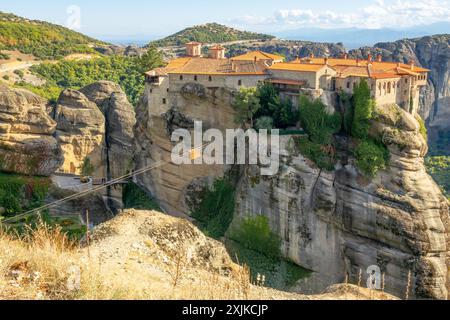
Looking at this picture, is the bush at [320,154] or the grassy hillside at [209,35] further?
the grassy hillside at [209,35]

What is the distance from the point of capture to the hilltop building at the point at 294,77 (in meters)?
26.7

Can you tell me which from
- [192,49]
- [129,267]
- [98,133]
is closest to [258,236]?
[98,133]

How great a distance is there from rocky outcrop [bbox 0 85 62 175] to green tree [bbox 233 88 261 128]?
9.81 meters

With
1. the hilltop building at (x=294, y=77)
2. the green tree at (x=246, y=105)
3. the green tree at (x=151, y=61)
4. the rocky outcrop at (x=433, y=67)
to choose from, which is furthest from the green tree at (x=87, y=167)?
the rocky outcrop at (x=433, y=67)

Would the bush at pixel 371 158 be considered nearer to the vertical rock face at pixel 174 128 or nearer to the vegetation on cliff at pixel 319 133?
the vegetation on cliff at pixel 319 133

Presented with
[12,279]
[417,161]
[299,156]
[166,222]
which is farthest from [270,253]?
[12,279]

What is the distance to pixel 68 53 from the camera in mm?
66562

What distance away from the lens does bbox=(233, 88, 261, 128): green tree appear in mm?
27194

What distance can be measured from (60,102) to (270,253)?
55.9 feet

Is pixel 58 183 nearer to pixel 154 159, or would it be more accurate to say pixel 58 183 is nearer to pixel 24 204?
pixel 24 204

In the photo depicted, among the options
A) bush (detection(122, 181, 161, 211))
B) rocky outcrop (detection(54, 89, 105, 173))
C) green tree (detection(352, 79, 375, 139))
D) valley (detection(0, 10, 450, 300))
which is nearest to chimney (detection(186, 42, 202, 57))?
valley (detection(0, 10, 450, 300))

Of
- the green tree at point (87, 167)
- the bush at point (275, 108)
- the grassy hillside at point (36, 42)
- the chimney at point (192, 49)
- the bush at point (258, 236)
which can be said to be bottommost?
the bush at point (258, 236)

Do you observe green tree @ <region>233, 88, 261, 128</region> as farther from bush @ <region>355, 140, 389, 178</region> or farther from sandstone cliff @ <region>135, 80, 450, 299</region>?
bush @ <region>355, 140, 389, 178</region>

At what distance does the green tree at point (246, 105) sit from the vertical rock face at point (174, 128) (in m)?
0.59
